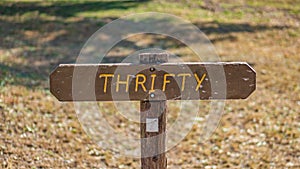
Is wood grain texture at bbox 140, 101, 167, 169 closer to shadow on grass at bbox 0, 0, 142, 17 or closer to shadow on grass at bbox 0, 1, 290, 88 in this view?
shadow on grass at bbox 0, 1, 290, 88

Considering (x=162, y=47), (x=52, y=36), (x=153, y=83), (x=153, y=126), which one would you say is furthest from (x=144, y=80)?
(x=52, y=36)

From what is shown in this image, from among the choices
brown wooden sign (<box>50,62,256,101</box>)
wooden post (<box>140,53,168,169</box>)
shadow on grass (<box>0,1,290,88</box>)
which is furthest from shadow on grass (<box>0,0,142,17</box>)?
wooden post (<box>140,53,168,169</box>)

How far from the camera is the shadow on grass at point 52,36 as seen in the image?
943 cm

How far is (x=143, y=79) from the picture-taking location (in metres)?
3.28

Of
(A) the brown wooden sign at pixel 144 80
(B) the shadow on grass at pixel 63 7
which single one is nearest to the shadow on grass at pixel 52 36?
(B) the shadow on grass at pixel 63 7

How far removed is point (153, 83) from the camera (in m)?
3.28

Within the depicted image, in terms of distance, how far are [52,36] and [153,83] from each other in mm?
9252

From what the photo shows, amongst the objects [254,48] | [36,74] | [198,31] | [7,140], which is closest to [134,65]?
[7,140]

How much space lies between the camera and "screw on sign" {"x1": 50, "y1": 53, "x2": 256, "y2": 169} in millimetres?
3270

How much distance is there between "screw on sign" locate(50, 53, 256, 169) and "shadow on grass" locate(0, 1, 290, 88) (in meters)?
5.29

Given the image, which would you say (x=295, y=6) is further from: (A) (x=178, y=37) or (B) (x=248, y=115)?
(B) (x=248, y=115)

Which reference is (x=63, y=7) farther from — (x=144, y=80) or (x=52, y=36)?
(x=144, y=80)

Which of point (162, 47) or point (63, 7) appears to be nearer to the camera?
point (162, 47)

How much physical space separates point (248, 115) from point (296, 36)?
6.56 metres
